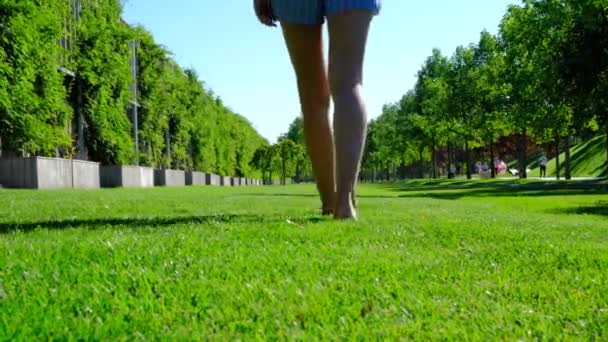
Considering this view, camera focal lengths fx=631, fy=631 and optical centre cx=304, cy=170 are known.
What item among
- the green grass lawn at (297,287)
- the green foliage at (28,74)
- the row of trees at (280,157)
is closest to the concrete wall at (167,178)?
the green foliage at (28,74)

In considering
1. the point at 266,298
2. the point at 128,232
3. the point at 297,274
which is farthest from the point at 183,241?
the point at 266,298

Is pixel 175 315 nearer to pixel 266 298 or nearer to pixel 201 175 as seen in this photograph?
pixel 266 298

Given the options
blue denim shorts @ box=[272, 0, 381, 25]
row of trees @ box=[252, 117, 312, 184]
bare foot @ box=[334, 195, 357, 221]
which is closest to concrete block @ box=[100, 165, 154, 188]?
blue denim shorts @ box=[272, 0, 381, 25]

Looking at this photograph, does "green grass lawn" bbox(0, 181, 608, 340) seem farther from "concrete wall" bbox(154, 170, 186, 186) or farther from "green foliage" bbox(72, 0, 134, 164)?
"concrete wall" bbox(154, 170, 186, 186)

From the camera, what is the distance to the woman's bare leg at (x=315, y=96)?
4926 millimetres

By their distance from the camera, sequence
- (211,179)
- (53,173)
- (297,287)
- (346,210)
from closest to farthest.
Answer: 1. (297,287)
2. (346,210)
3. (53,173)
4. (211,179)

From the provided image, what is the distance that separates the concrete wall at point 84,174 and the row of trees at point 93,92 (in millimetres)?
1107

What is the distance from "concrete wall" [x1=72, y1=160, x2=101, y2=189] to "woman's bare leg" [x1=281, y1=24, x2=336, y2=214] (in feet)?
75.1

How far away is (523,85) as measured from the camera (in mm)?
31141

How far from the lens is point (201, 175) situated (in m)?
54.4

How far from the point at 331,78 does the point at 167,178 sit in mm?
38574

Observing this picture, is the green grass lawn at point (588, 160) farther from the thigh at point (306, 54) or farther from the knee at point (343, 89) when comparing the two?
the knee at point (343, 89)

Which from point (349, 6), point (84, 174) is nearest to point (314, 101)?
point (349, 6)

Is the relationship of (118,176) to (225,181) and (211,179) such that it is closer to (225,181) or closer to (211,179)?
(211,179)
